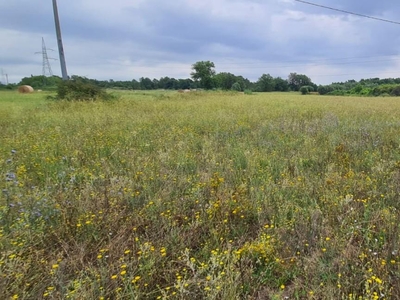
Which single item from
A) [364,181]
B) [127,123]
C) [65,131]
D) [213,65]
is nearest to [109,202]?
[364,181]

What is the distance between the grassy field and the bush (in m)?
13.8

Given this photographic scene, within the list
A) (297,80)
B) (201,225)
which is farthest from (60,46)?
(297,80)

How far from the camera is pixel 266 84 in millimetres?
90500

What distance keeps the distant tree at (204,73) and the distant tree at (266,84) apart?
23.8 metres

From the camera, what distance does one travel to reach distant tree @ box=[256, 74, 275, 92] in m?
89.0

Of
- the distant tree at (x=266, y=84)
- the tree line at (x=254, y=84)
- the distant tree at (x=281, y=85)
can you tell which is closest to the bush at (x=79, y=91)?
the tree line at (x=254, y=84)

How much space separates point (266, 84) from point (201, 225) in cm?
9525

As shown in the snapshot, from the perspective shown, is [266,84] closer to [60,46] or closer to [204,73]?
[204,73]

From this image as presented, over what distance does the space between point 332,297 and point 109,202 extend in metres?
2.37

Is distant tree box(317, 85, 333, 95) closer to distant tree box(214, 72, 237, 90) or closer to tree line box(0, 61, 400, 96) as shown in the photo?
tree line box(0, 61, 400, 96)

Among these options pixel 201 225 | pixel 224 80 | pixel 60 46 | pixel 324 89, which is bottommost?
pixel 201 225

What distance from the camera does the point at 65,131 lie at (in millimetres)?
6566

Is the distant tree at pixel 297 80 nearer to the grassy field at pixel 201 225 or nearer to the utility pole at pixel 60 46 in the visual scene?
the utility pole at pixel 60 46

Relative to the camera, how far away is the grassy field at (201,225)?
1813mm
